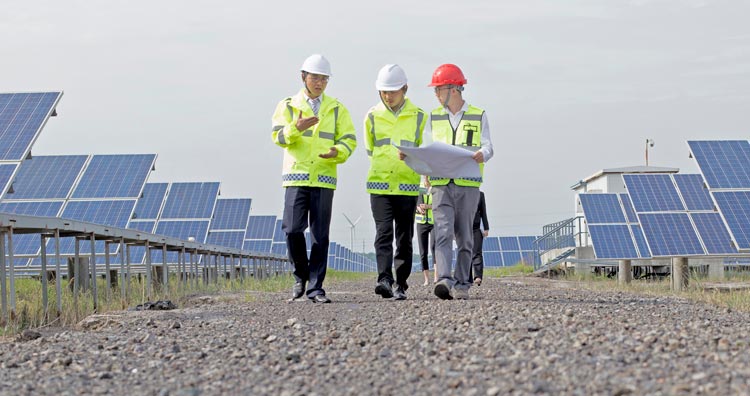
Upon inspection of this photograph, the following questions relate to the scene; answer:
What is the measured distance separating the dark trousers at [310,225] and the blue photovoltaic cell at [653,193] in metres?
9.97

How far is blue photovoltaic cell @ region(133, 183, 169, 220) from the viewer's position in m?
28.5

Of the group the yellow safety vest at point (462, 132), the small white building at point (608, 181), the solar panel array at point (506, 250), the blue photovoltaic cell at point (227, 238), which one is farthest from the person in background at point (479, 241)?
the solar panel array at point (506, 250)

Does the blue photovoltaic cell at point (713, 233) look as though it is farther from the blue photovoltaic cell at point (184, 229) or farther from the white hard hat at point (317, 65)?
the blue photovoltaic cell at point (184, 229)

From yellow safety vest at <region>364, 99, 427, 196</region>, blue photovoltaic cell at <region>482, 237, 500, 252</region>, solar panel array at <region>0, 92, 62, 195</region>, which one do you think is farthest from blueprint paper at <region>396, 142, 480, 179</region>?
blue photovoltaic cell at <region>482, 237, 500, 252</region>

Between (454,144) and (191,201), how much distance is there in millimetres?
21418

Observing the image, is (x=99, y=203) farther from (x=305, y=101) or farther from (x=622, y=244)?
(x=305, y=101)

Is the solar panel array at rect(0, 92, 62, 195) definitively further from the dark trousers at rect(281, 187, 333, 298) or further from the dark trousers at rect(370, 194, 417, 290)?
the dark trousers at rect(370, 194, 417, 290)

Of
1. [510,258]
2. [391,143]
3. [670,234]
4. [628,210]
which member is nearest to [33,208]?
[670,234]

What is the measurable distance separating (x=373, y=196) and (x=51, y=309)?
3.27 meters

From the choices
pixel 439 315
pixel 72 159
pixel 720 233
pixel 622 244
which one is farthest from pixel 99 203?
pixel 439 315

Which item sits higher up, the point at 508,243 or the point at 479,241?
the point at 508,243

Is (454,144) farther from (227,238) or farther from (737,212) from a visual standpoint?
(227,238)

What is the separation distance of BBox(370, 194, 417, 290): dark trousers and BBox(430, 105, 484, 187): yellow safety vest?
1.43ft

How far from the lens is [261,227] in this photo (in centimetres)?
4631
